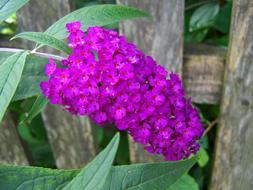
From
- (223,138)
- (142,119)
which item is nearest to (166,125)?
(142,119)

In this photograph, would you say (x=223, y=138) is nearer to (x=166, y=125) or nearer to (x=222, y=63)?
(x=222, y=63)

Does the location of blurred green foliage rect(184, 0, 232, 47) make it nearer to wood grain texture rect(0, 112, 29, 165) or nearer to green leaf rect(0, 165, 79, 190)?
wood grain texture rect(0, 112, 29, 165)

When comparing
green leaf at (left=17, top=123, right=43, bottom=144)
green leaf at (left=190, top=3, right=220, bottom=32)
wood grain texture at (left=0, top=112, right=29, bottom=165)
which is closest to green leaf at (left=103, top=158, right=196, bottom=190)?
green leaf at (left=190, top=3, right=220, bottom=32)

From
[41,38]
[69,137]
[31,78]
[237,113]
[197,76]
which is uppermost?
[41,38]

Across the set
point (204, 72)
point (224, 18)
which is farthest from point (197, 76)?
point (224, 18)

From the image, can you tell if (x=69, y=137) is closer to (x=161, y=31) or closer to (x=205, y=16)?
(x=161, y=31)

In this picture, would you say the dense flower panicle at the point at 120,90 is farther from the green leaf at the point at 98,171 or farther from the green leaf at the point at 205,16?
the green leaf at the point at 205,16
